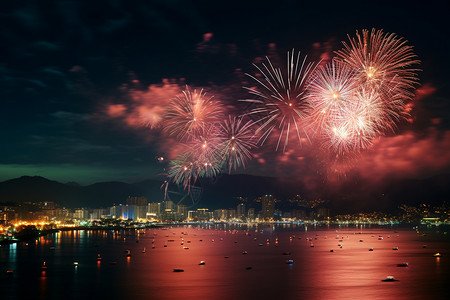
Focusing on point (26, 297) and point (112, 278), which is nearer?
point (26, 297)

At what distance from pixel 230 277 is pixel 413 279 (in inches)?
786

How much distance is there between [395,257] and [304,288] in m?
37.8

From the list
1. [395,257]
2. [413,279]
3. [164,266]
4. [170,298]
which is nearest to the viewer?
[170,298]

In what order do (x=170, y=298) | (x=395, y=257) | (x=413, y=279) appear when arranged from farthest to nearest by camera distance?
(x=395, y=257) < (x=413, y=279) < (x=170, y=298)

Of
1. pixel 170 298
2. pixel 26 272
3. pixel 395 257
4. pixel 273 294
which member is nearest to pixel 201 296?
pixel 170 298

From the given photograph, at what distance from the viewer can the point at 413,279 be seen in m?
51.9

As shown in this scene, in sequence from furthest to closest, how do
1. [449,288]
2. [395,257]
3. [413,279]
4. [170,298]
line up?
1. [395,257]
2. [413,279]
3. [449,288]
4. [170,298]

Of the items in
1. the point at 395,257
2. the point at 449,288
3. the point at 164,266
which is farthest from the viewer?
the point at 395,257

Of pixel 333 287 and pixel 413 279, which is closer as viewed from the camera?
pixel 333 287

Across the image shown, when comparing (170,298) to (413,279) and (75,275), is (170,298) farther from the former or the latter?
(413,279)

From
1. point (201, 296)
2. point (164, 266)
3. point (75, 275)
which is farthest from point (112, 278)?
point (201, 296)

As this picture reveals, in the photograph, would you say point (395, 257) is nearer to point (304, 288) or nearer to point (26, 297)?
point (304, 288)

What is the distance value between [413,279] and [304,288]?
1352 centimetres

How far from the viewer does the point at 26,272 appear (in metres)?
59.6
